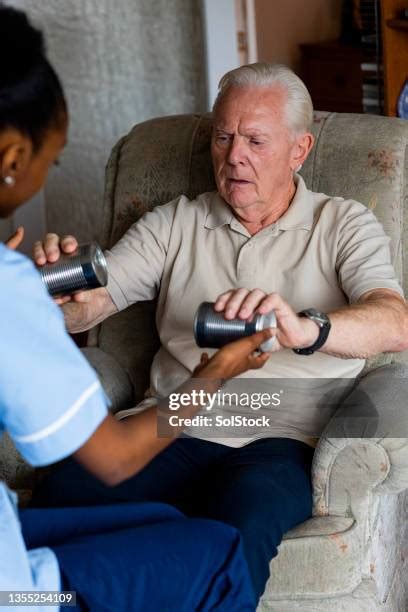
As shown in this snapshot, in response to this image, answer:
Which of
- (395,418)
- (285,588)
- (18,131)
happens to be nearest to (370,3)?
(395,418)

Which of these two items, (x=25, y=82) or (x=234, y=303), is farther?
(x=234, y=303)

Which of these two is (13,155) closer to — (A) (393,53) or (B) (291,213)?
(B) (291,213)

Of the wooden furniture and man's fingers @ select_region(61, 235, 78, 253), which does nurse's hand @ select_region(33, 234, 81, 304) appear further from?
the wooden furniture

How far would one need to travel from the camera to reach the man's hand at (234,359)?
1.44 meters

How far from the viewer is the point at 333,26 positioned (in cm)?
514

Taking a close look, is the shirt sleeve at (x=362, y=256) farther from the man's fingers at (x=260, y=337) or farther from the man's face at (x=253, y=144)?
the man's fingers at (x=260, y=337)

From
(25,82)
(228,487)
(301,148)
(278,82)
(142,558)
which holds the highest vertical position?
(25,82)

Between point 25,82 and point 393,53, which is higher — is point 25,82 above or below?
above

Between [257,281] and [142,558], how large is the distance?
801 millimetres

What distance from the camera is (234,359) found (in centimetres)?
147

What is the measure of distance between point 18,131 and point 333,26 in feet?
13.8

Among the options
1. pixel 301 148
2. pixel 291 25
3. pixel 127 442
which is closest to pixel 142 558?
pixel 127 442

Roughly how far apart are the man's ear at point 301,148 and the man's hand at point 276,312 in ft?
1.56

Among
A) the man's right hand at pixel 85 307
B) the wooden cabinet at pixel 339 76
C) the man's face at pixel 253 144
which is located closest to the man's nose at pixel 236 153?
the man's face at pixel 253 144
